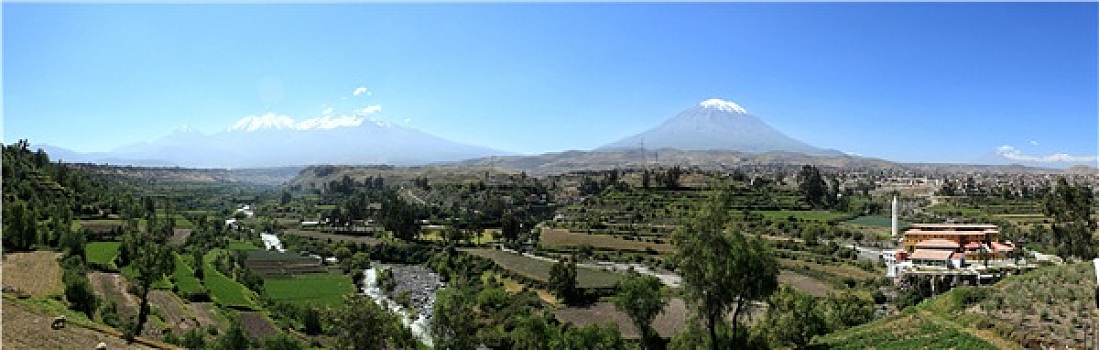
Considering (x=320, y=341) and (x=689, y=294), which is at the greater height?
(x=689, y=294)

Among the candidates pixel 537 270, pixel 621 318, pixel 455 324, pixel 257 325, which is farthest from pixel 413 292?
pixel 455 324

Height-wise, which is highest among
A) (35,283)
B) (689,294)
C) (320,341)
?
(689,294)

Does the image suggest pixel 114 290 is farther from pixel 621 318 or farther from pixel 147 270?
pixel 621 318

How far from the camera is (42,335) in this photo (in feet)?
66.6

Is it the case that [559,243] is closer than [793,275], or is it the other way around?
[793,275]

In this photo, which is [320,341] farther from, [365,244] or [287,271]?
[365,244]

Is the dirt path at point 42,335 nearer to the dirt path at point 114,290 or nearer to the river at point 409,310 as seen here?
the dirt path at point 114,290

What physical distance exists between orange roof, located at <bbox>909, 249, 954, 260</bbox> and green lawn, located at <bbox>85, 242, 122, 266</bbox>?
5371cm

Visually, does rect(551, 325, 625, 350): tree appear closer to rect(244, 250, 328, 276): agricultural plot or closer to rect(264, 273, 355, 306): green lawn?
rect(264, 273, 355, 306): green lawn

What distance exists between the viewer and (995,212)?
82.2 m

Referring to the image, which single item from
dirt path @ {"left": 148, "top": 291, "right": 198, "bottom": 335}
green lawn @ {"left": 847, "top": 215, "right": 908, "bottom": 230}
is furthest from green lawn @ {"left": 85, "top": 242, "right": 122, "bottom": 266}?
green lawn @ {"left": 847, "top": 215, "right": 908, "bottom": 230}

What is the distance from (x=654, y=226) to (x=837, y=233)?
18.4 m

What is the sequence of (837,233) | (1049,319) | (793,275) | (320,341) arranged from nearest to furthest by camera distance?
(1049,319) → (320,341) → (793,275) → (837,233)

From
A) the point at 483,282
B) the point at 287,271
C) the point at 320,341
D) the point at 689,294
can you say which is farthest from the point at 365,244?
the point at 689,294
